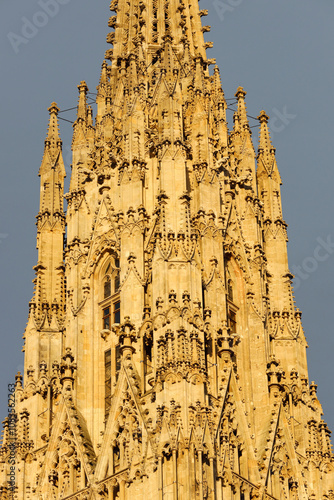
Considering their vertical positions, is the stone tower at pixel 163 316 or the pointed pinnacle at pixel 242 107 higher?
the pointed pinnacle at pixel 242 107

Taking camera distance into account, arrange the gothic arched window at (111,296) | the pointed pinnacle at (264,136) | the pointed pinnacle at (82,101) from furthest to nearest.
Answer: the pointed pinnacle at (264,136) < the pointed pinnacle at (82,101) < the gothic arched window at (111,296)

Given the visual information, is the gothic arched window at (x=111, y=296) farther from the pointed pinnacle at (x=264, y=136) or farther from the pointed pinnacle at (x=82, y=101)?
the pointed pinnacle at (x=264, y=136)

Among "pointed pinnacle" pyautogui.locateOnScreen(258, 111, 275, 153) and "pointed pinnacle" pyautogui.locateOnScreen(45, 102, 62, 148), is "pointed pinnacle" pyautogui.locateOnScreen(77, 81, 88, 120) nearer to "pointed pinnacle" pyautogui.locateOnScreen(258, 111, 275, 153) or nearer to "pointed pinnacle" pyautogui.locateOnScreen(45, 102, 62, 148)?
"pointed pinnacle" pyautogui.locateOnScreen(45, 102, 62, 148)

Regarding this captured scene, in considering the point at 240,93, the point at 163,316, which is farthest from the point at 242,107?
the point at 163,316

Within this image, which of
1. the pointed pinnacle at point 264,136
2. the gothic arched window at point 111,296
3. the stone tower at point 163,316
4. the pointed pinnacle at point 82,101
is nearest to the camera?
the stone tower at point 163,316

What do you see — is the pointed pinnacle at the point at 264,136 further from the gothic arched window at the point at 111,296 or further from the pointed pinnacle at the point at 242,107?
the gothic arched window at the point at 111,296

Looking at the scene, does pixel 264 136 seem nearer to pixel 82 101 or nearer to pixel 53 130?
pixel 82 101

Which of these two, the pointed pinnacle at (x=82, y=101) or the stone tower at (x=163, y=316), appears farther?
the pointed pinnacle at (x=82, y=101)

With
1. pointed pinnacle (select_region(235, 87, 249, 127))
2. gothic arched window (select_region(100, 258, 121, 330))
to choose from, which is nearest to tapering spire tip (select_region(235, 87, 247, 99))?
pointed pinnacle (select_region(235, 87, 249, 127))

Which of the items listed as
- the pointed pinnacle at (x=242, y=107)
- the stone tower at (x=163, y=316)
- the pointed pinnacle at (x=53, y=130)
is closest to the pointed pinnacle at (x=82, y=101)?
the stone tower at (x=163, y=316)

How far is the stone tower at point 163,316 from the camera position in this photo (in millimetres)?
65000

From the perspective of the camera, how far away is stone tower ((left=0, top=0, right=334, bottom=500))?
65000 millimetres

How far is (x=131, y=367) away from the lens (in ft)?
220

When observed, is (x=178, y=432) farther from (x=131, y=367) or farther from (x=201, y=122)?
(x=201, y=122)
